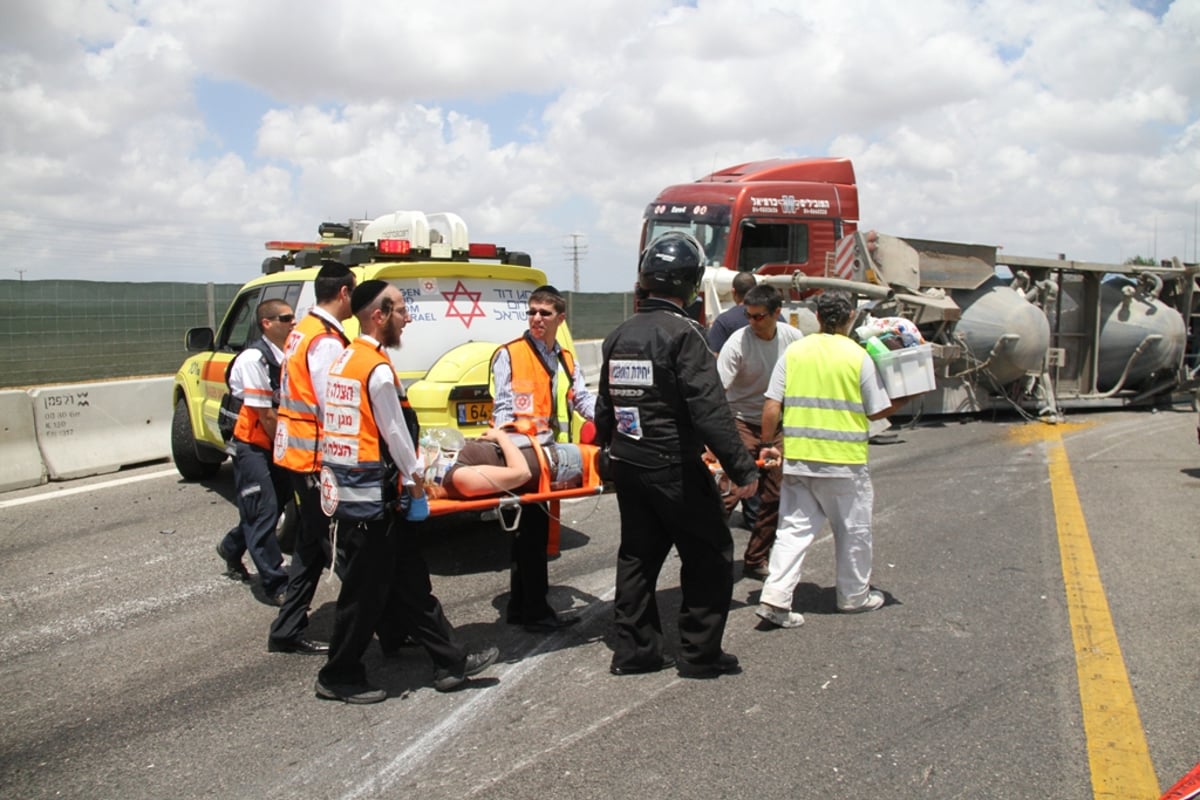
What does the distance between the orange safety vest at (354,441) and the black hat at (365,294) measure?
0.17m

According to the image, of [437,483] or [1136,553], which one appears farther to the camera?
[1136,553]

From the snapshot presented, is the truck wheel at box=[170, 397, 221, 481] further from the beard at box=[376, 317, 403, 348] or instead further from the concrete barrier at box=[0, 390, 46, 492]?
the beard at box=[376, 317, 403, 348]

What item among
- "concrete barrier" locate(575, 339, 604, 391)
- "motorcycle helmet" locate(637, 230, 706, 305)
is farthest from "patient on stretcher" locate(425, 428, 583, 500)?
"concrete barrier" locate(575, 339, 604, 391)

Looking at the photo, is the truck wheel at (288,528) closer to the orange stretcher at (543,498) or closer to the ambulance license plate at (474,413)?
the ambulance license plate at (474,413)

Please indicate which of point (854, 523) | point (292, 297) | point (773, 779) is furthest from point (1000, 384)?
point (773, 779)

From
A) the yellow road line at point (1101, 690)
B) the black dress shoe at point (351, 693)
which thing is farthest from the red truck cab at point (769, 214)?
the black dress shoe at point (351, 693)

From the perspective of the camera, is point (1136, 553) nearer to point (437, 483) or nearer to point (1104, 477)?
point (1104, 477)

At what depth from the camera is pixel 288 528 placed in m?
6.20

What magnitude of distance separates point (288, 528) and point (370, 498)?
265cm

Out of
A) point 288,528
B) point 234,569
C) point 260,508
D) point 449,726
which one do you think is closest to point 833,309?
point 449,726

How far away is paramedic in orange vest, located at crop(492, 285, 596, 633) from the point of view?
195 inches

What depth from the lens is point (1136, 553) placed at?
6.32m

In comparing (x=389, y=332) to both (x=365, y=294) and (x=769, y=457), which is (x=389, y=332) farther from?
(x=769, y=457)

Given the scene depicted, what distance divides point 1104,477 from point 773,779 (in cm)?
716
